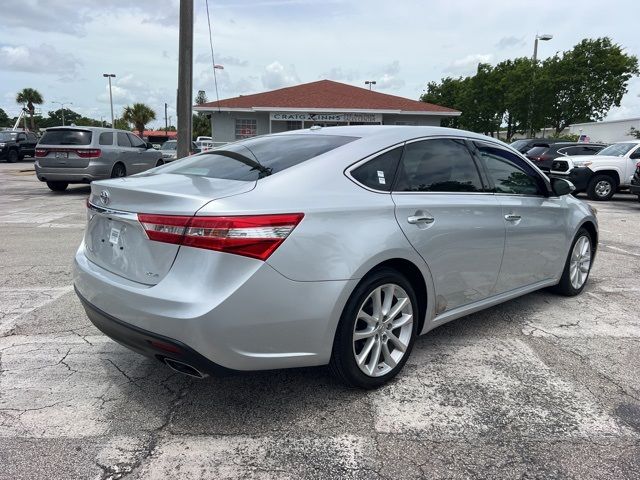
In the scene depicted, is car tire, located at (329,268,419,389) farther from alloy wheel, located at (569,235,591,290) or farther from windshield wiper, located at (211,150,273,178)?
alloy wheel, located at (569,235,591,290)

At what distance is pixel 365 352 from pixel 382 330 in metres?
0.18

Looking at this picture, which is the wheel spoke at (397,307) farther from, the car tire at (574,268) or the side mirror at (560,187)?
the car tire at (574,268)

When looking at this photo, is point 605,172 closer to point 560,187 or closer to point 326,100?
point 560,187

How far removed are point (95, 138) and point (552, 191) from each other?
11.8 metres

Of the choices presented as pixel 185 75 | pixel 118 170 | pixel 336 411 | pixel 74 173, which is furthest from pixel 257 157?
pixel 118 170

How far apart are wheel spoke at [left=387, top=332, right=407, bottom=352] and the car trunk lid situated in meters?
1.28

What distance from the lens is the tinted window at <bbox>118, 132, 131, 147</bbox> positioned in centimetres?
1419

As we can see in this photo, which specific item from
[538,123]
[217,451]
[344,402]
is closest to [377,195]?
[344,402]

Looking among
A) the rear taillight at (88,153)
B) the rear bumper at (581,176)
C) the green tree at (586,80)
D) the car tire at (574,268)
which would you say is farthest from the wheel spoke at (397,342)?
the green tree at (586,80)

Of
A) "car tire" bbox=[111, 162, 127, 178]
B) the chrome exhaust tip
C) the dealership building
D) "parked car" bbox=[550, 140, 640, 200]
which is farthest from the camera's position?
the dealership building

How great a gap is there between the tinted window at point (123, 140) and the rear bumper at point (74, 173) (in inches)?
47.2

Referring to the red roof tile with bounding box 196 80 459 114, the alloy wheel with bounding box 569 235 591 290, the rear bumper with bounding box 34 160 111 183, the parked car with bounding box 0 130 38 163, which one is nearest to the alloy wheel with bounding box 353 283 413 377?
the alloy wheel with bounding box 569 235 591 290

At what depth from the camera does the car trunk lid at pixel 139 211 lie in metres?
2.61

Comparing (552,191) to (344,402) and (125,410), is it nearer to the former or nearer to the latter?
(344,402)
